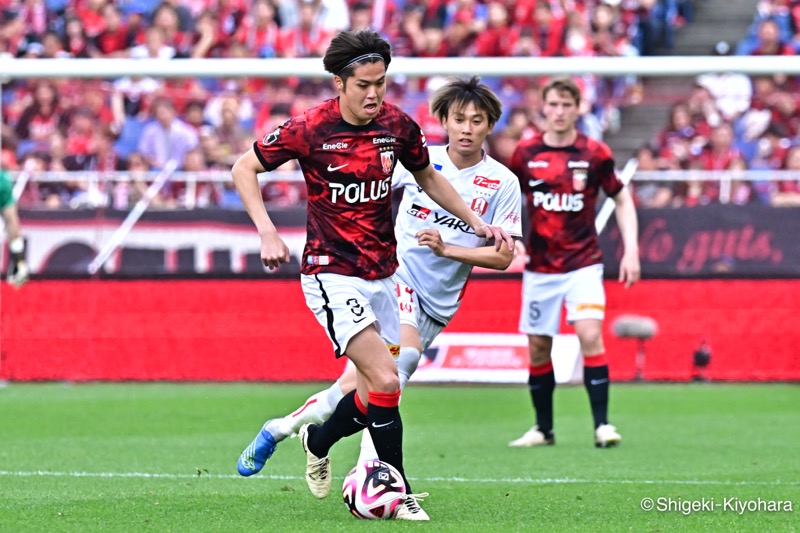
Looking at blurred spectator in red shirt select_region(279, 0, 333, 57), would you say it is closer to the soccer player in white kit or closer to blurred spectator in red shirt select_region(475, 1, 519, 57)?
blurred spectator in red shirt select_region(475, 1, 519, 57)

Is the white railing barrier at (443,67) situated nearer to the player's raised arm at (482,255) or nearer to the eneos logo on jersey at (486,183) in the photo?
the eneos logo on jersey at (486,183)

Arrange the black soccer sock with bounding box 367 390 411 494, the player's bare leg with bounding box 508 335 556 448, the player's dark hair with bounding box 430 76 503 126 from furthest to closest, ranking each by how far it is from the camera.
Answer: the player's bare leg with bounding box 508 335 556 448 → the player's dark hair with bounding box 430 76 503 126 → the black soccer sock with bounding box 367 390 411 494

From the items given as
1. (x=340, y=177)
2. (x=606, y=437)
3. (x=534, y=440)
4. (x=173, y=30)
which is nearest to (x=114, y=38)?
(x=173, y=30)

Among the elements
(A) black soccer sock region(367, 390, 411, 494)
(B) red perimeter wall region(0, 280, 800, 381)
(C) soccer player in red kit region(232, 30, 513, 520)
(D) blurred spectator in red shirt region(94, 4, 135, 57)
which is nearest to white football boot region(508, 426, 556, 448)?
(C) soccer player in red kit region(232, 30, 513, 520)

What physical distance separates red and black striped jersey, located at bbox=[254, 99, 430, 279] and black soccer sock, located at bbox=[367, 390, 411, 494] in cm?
57

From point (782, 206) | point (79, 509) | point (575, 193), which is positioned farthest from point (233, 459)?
point (782, 206)

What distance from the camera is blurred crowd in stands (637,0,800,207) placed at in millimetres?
13797

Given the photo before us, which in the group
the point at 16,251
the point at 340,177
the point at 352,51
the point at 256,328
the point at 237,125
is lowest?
the point at 256,328

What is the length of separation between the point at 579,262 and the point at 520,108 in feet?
14.7

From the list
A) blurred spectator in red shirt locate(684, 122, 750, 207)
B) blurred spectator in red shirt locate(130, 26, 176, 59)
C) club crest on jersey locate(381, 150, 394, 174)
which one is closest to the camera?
club crest on jersey locate(381, 150, 394, 174)

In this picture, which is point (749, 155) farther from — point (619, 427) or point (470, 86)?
point (470, 86)

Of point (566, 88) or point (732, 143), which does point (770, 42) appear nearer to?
point (732, 143)

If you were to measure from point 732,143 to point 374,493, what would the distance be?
903 cm

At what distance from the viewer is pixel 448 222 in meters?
7.51
